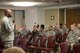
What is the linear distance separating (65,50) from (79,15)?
14.1m

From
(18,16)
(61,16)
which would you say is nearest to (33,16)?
(18,16)

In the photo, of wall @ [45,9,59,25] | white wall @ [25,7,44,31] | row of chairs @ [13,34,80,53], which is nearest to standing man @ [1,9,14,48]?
row of chairs @ [13,34,80,53]

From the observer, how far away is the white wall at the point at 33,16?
63.0ft

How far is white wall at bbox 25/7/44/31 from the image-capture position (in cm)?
1920

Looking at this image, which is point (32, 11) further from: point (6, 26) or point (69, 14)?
point (6, 26)

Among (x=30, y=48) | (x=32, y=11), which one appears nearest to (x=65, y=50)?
(x=30, y=48)

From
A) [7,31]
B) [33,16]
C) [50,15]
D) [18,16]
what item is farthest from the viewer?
[18,16]

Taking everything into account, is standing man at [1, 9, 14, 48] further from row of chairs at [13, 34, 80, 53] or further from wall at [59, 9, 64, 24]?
wall at [59, 9, 64, 24]

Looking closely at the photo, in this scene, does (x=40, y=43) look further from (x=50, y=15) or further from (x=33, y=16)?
(x=50, y=15)

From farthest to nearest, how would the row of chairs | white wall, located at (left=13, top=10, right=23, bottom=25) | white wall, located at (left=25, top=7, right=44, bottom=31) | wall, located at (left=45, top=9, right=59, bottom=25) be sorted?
1. white wall, located at (left=13, top=10, right=23, bottom=25)
2. wall, located at (left=45, top=9, right=59, bottom=25)
3. white wall, located at (left=25, top=7, right=44, bottom=31)
4. the row of chairs

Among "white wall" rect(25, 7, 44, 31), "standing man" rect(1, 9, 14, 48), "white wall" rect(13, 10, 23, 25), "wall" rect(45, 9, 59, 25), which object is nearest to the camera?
"standing man" rect(1, 9, 14, 48)

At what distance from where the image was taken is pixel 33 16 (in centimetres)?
1923

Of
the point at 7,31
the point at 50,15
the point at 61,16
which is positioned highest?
the point at 50,15

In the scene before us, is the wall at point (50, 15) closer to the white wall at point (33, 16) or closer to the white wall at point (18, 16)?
the white wall at point (33, 16)
